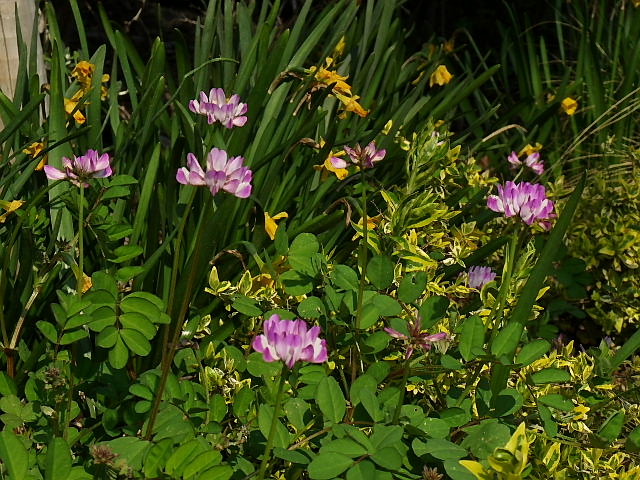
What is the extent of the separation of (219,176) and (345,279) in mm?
427

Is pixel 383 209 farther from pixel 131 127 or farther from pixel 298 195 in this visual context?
pixel 131 127

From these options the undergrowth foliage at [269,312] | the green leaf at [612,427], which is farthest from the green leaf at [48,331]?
the green leaf at [612,427]

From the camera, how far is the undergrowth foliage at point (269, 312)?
4.52ft

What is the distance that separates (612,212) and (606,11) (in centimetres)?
144

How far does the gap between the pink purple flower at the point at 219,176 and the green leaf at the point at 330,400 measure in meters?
0.34

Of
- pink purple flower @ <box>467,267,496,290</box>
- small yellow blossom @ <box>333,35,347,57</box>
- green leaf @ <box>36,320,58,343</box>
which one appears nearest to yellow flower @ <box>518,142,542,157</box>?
small yellow blossom @ <box>333,35,347,57</box>

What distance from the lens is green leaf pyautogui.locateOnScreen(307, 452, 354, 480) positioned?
1.25m

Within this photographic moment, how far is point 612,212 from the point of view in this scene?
254 cm

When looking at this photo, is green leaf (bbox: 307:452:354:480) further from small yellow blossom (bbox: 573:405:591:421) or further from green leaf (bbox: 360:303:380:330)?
small yellow blossom (bbox: 573:405:591:421)

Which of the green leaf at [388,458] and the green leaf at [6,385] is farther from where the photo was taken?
the green leaf at [6,385]

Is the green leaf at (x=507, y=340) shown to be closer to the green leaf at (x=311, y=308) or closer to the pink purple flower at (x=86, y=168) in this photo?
the green leaf at (x=311, y=308)

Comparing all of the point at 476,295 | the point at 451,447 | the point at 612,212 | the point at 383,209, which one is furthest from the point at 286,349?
the point at 612,212

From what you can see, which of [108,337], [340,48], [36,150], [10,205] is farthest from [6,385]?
[340,48]

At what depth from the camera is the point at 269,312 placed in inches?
61.7
